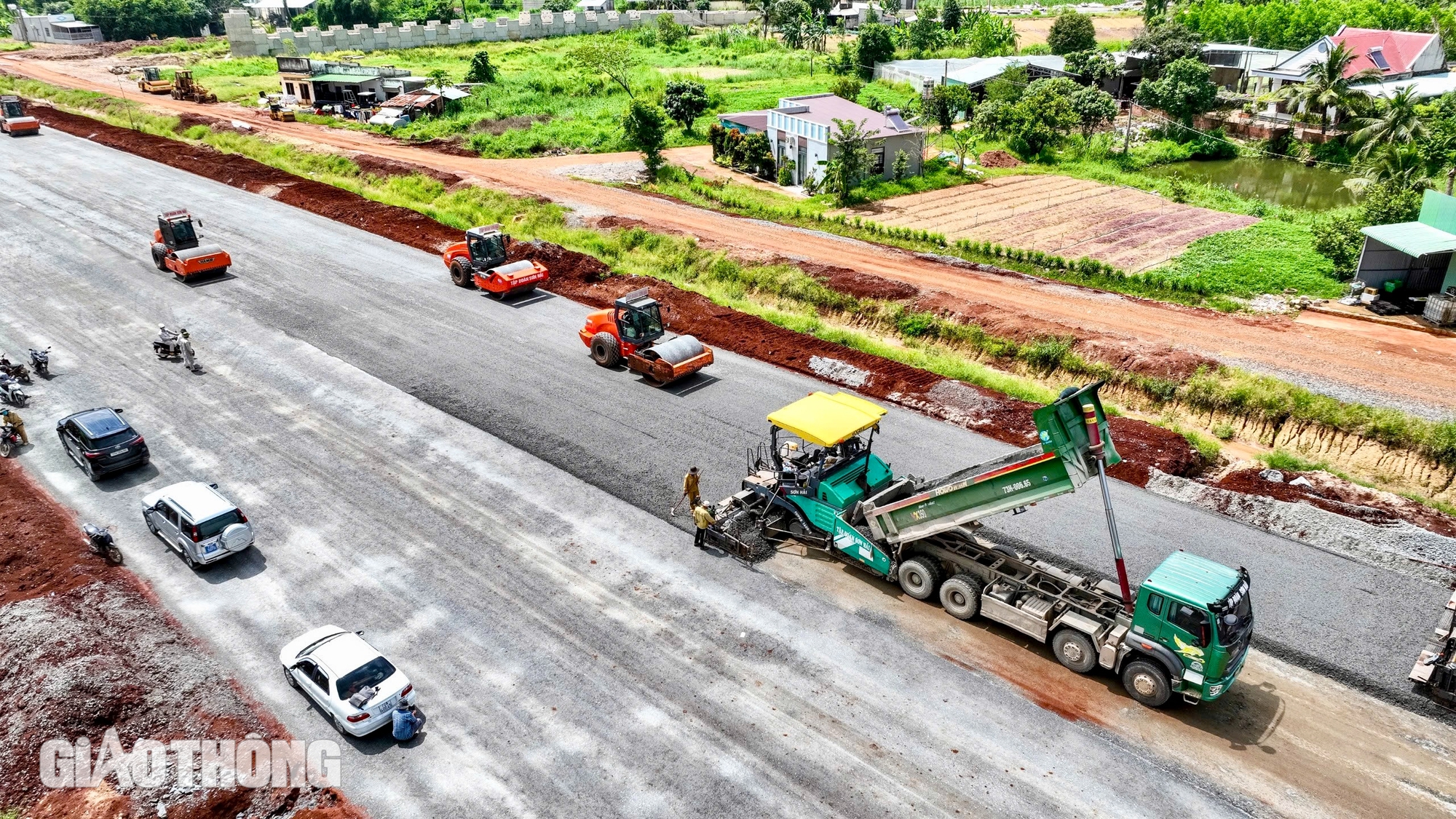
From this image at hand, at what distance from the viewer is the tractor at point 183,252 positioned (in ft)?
123

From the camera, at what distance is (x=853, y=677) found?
685 inches

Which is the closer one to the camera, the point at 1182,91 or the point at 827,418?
the point at 827,418

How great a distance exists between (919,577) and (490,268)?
24226 mm

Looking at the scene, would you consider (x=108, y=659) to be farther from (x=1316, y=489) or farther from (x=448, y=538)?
(x=1316, y=489)

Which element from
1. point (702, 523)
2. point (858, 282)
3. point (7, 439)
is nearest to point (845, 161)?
point (858, 282)

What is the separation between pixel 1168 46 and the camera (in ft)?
262

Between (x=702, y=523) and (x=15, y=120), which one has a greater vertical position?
(x=15, y=120)

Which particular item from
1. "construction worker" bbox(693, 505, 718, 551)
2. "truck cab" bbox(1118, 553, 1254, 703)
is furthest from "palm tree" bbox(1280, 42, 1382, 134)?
"construction worker" bbox(693, 505, 718, 551)

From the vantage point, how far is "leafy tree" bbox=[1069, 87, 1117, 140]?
67.8m

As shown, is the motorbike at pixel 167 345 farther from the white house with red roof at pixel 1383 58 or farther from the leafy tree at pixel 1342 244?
the white house with red roof at pixel 1383 58

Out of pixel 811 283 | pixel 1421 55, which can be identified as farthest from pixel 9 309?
pixel 1421 55

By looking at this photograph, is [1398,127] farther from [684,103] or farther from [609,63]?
[609,63]

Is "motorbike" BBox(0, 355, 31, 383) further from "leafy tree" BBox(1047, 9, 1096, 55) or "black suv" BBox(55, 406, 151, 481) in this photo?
"leafy tree" BBox(1047, 9, 1096, 55)

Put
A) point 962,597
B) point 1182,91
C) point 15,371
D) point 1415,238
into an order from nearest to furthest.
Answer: point 962,597 < point 15,371 < point 1415,238 < point 1182,91
